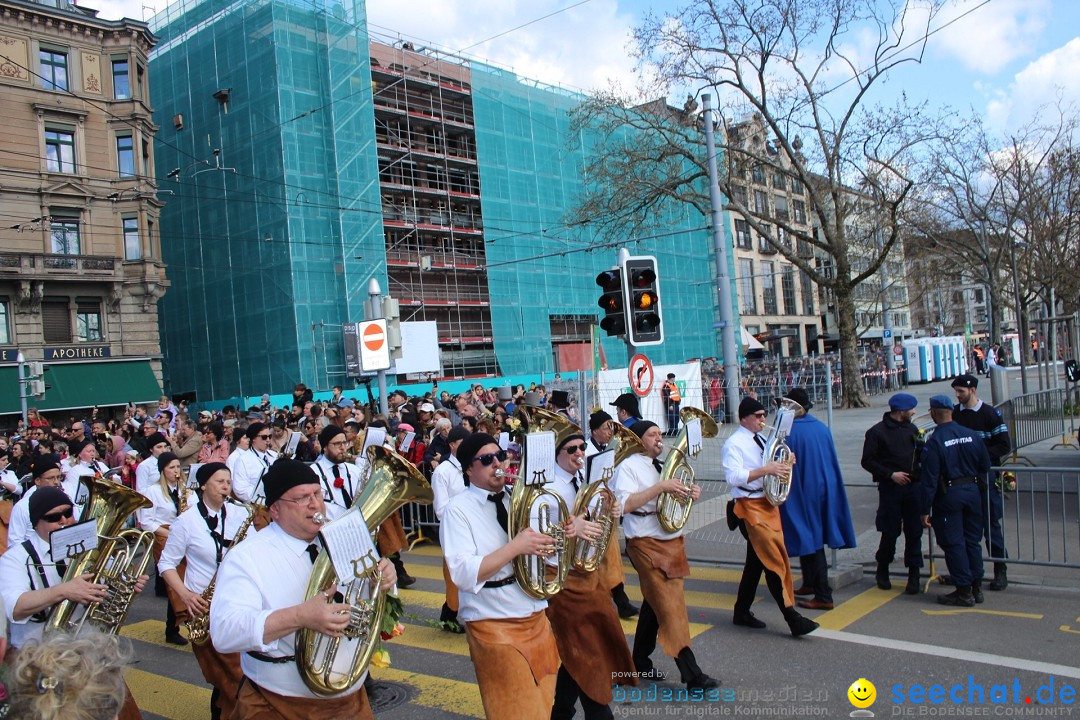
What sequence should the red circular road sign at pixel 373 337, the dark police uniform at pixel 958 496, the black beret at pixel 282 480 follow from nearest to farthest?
the black beret at pixel 282 480, the dark police uniform at pixel 958 496, the red circular road sign at pixel 373 337

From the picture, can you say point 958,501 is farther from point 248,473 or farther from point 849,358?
point 849,358

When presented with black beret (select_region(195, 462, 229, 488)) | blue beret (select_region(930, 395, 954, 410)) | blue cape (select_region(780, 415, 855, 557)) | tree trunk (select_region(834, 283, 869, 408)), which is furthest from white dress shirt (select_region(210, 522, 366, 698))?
tree trunk (select_region(834, 283, 869, 408))

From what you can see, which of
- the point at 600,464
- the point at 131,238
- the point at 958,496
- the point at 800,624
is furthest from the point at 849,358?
the point at 131,238

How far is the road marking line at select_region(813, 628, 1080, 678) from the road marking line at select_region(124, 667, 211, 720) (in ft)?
15.4

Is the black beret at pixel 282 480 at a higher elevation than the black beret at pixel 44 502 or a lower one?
higher

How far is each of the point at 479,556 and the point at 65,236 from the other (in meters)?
33.0

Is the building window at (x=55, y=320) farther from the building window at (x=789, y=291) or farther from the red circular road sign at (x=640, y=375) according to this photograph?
the building window at (x=789, y=291)

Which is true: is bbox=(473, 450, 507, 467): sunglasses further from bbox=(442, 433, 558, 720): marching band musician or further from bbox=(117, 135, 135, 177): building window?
bbox=(117, 135, 135, 177): building window

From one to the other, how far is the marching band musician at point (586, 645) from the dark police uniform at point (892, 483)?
389 centimetres

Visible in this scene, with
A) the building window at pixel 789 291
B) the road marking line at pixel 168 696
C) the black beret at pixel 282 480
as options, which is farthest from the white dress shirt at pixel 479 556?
the building window at pixel 789 291

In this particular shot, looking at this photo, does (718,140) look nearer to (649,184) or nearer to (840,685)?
(649,184)

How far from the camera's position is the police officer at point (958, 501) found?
6.88 m

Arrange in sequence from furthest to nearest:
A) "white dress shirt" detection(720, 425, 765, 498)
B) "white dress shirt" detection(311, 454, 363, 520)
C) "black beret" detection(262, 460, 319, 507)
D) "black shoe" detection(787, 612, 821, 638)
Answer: "white dress shirt" detection(311, 454, 363, 520) < "white dress shirt" detection(720, 425, 765, 498) < "black shoe" detection(787, 612, 821, 638) < "black beret" detection(262, 460, 319, 507)

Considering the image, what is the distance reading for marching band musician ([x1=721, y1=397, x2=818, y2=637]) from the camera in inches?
243
